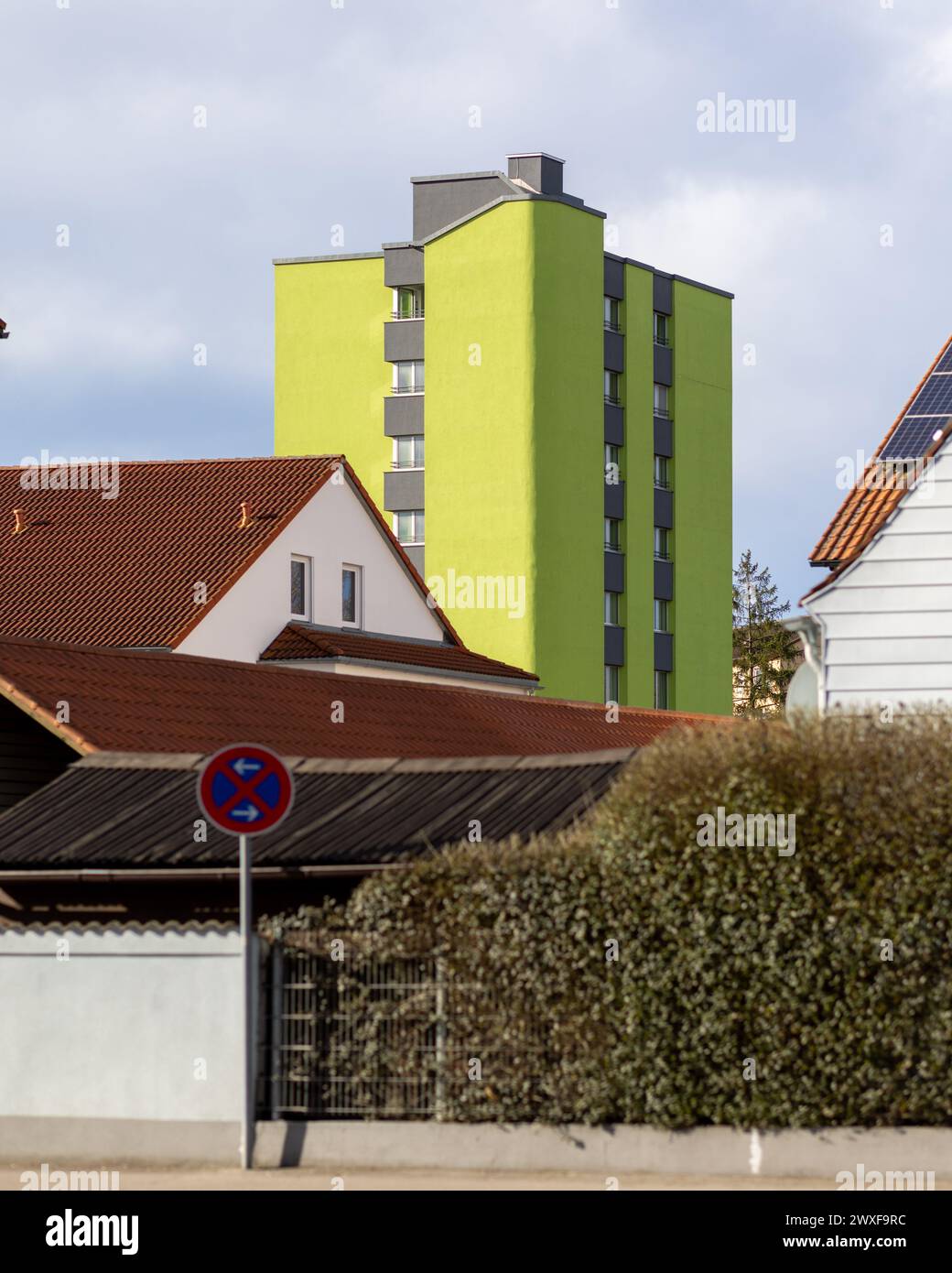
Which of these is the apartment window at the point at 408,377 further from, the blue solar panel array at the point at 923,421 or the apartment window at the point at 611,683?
the blue solar panel array at the point at 923,421

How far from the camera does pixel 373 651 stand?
143 ft

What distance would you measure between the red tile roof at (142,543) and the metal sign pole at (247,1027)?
23.2 m

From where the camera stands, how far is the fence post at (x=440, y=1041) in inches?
611

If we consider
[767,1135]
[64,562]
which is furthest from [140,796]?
[64,562]

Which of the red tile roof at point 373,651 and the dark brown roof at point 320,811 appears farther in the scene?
the red tile roof at point 373,651

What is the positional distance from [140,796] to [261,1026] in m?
4.77

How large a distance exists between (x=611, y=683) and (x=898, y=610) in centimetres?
5380

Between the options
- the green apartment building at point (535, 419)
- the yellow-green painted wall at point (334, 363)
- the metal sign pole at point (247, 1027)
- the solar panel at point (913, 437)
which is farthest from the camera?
the yellow-green painted wall at point (334, 363)

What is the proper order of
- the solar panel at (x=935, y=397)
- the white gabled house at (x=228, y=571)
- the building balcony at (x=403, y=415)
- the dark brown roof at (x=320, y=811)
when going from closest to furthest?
the dark brown roof at (x=320, y=811)
the solar panel at (x=935, y=397)
the white gabled house at (x=228, y=571)
the building balcony at (x=403, y=415)

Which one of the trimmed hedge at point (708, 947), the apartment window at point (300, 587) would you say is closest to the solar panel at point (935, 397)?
the trimmed hedge at point (708, 947)

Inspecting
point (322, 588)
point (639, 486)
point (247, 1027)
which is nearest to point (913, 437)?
point (247, 1027)

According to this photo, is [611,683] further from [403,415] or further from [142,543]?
[142,543]

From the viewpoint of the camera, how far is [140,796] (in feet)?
67.0
